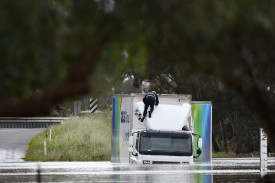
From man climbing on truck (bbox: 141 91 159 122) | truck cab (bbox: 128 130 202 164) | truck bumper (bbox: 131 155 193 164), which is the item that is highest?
man climbing on truck (bbox: 141 91 159 122)

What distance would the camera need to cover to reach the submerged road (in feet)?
135

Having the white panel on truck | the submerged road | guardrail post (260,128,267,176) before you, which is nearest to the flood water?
guardrail post (260,128,267,176)

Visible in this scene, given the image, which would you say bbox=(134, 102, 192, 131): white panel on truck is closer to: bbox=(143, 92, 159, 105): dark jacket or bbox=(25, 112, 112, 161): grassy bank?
bbox=(143, 92, 159, 105): dark jacket

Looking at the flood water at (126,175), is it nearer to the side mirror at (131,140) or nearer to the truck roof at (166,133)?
the side mirror at (131,140)

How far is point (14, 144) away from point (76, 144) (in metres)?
6.96

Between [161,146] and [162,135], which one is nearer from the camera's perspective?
[162,135]

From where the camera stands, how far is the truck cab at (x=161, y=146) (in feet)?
97.1

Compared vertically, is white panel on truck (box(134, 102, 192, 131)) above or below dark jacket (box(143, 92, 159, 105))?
below

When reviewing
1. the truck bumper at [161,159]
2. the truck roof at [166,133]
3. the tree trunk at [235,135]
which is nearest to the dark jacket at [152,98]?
the truck roof at [166,133]

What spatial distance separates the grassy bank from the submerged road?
462mm

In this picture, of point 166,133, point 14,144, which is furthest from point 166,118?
point 14,144

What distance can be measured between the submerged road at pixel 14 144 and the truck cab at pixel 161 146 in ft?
36.3

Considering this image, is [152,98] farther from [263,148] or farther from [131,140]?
[263,148]

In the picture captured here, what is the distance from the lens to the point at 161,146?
97.5 feet
